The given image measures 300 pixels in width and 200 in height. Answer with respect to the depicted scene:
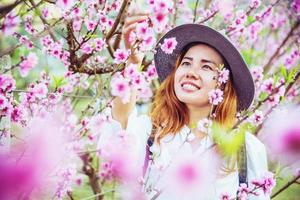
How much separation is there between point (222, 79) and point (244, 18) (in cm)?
73

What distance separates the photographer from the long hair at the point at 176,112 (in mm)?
1804

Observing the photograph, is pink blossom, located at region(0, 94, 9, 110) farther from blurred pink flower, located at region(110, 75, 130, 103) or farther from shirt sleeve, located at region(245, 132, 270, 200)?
shirt sleeve, located at region(245, 132, 270, 200)

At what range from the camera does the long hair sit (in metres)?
1.80

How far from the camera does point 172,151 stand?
5.71 ft

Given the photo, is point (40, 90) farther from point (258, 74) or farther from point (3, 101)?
point (258, 74)

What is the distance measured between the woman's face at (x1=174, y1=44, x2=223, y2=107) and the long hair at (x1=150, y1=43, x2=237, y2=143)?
0.18ft

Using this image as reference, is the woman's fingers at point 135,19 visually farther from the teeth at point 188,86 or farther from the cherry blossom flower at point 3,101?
the cherry blossom flower at point 3,101

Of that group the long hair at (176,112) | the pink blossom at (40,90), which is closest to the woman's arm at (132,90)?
the long hair at (176,112)

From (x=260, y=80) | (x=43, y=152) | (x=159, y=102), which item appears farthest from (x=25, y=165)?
(x=260, y=80)

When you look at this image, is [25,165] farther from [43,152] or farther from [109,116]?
[109,116]

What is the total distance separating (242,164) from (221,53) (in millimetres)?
417

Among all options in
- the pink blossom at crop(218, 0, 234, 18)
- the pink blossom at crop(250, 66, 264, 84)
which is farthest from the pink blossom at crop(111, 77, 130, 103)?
the pink blossom at crop(218, 0, 234, 18)

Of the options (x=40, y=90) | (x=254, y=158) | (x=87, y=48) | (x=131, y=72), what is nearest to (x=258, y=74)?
(x=254, y=158)

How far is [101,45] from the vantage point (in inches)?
Result: 71.6
